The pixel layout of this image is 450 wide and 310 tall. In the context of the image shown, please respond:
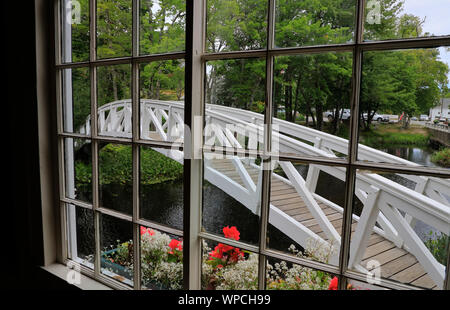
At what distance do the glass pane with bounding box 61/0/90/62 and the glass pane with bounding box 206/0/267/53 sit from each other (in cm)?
80

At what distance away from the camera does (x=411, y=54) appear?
3.03 ft

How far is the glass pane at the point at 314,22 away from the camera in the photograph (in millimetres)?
1010

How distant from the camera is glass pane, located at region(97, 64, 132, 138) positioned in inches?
60.7

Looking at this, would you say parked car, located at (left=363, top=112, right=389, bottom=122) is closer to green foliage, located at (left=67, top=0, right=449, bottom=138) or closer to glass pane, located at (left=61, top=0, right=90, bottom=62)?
green foliage, located at (left=67, top=0, right=449, bottom=138)

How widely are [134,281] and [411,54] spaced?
1470mm

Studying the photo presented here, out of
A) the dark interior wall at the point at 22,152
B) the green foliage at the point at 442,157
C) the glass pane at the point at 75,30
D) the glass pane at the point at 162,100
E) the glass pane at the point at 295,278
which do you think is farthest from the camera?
the dark interior wall at the point at 22,152

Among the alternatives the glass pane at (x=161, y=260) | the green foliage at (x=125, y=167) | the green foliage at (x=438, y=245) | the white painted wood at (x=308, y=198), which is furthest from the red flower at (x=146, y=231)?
the green foliage at (x=438, y=245)

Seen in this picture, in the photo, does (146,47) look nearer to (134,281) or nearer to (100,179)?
(100,179)

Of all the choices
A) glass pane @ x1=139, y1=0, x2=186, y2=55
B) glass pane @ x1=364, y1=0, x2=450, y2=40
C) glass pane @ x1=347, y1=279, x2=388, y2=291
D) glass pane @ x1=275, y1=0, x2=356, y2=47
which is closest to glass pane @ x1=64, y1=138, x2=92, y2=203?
glass pane @ x1=139, y1=0, x2=186, y2=55

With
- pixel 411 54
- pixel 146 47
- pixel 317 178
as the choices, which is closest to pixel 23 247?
pixel 146 47

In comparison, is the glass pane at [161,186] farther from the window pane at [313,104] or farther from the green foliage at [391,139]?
the green foliage at [391,139]

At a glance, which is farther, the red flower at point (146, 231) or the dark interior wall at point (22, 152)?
the dark interior wall at point (22, 152)

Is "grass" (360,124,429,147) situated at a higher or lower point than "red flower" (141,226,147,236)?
higher

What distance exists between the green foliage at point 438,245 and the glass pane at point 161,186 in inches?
36.1
